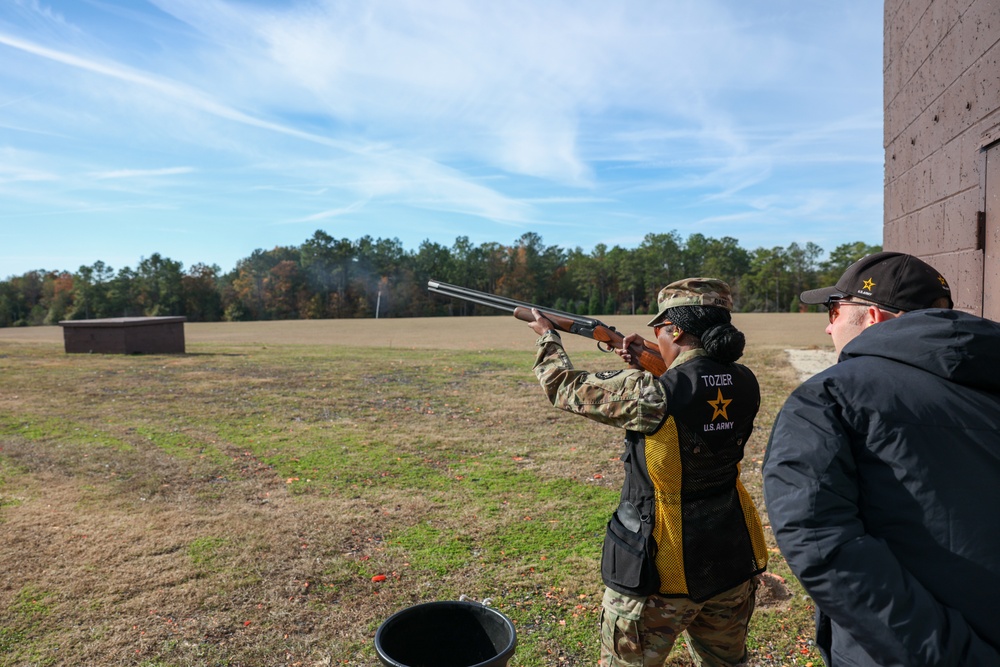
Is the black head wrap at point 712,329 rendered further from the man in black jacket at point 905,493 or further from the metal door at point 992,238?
the metal door at point 992,238

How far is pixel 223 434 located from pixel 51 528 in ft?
13.2

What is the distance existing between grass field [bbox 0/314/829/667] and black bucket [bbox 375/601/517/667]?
966 millimetres

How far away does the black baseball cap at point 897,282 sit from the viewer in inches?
82.2

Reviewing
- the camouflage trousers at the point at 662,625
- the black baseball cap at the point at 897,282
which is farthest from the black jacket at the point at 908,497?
the camouflage trousers at the point at 662,625

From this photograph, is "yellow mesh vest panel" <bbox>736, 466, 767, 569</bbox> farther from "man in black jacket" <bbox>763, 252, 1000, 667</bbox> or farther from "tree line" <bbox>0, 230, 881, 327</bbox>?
"tree line" <bbox>0, 230, 881, 327</bbox>

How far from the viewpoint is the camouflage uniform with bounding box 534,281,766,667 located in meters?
2.65

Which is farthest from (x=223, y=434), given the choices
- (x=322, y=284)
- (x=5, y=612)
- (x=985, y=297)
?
(x=322, y=284)

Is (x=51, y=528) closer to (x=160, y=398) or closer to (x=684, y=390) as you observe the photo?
(x=684, y=390)

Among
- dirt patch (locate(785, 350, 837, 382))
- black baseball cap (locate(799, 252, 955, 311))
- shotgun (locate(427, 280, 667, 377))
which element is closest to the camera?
black baseball cap (locate(799, 252, 955, 311))

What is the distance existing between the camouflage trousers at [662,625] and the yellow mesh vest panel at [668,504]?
106 mm

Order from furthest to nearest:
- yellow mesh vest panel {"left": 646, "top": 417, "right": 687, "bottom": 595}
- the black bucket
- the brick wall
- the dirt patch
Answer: the dirt patch, the brick wall, the black bucket, yellow mesh vest panel {"left": 646, "top": 417, "right": 687, "bottom": 595}

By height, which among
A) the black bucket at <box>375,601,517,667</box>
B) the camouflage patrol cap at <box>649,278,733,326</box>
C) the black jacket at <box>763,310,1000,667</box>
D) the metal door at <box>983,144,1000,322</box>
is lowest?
the black bucket at <box>375,601,517,667</box>

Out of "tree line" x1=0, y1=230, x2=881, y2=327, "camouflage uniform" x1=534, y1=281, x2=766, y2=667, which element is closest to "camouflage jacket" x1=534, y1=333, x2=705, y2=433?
"camouflage uniform" x1=534, y1=281, x2=766, y2=667

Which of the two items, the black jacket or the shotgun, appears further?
the shotgun
